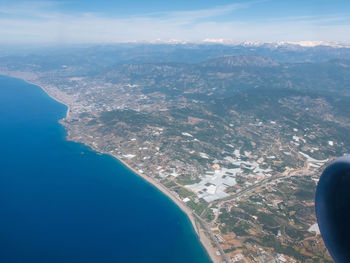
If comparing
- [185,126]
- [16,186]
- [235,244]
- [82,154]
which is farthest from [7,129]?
[235,244]

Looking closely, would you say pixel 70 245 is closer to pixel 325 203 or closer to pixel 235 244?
pixel 235 244

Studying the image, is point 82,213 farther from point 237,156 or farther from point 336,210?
point 237,156

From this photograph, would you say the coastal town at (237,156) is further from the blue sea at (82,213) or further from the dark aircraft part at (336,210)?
the dark aircraft part at (336,210)

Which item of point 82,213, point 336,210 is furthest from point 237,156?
point 336,210

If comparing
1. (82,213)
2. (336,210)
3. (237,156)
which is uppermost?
(336,210)

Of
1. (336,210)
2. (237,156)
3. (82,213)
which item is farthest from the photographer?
(237,156)

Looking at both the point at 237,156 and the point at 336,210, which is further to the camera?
the point at 237,156

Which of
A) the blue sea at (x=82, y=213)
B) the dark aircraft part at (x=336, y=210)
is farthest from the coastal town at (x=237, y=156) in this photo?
the dark aircraft part at (x=336, y=210)

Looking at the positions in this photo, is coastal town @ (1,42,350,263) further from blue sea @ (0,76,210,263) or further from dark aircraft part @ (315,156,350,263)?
dark aircraft part @ (315,156,350,263)
